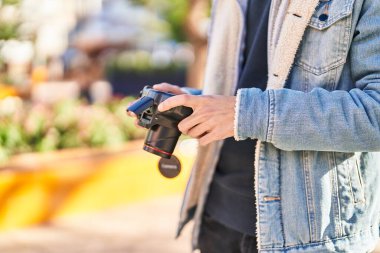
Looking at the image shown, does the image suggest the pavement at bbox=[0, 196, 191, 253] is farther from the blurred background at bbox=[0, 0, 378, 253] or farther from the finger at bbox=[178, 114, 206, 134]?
the finger at bbox=[178, 114, 206, 134]

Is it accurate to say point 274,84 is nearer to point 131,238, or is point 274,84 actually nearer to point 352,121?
point 352,121

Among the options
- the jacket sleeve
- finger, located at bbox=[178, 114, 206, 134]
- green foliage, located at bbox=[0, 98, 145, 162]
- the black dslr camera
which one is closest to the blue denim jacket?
the jacket sleeve

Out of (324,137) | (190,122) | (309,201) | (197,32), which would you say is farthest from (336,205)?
(197,32)

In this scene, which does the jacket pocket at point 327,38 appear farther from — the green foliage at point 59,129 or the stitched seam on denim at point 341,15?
the green foliage at point 59,129

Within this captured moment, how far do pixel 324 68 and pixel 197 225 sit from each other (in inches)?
30.0

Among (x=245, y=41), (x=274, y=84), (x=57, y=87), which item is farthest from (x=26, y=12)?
(x=57, y=87)

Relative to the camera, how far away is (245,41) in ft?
5.72

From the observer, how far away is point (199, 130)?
4.53 feet

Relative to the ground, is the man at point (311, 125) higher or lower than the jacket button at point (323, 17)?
lower

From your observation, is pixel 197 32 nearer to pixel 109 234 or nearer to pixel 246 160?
pixel 109 234

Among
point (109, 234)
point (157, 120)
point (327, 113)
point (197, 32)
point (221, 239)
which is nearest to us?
point (327, 113)

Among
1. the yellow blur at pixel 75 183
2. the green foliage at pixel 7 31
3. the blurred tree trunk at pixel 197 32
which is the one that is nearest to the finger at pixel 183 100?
the yellow blur at pixel 75 183

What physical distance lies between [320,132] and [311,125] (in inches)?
1.0

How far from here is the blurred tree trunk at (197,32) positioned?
9.00 m
